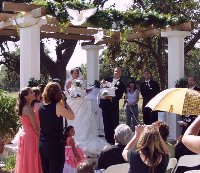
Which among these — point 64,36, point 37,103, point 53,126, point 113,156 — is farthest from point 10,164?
point 64,36

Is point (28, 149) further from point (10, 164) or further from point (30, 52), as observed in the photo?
point (30, 52)

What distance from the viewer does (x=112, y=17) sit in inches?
379

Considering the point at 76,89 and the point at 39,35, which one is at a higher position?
the point at 39,35

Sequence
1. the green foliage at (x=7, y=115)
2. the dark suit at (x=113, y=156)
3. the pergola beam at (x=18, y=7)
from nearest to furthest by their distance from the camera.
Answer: the dark suit at (x=113, y=156) → the pergola beam at (x=18, y=7) → the green foliage at (x=7, y=115)

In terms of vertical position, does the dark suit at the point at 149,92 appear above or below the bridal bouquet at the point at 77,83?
below

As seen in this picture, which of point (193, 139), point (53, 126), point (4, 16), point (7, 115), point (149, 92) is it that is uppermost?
point (4, 16)

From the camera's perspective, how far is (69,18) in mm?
9109

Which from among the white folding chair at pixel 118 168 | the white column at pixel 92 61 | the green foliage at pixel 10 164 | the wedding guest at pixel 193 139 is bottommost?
the green foliage at pixel 10 164

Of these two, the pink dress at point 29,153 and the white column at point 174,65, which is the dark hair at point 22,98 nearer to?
the pink dress at point 29,153

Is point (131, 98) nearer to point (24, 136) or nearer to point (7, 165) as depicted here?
point (7, 165)

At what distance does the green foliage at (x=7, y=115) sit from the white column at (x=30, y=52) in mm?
517

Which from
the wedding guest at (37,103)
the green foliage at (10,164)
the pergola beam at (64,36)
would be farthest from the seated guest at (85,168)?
the pergola beam at (64,36)

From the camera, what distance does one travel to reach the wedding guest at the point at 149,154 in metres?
3.89

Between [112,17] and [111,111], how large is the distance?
6.97 ft
